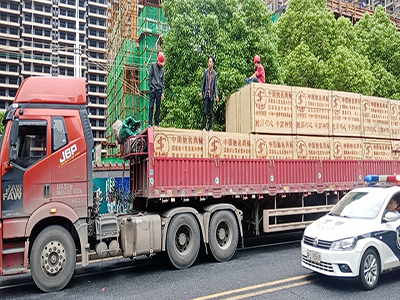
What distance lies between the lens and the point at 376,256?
224 inches

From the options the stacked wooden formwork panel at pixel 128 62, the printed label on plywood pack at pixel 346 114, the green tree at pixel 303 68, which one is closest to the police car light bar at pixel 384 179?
the printed label on plywood pack at pixel 346 114

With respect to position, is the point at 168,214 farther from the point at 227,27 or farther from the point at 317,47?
the point at 317,47

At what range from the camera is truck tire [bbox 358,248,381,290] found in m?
5.47

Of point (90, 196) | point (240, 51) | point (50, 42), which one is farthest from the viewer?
point (50, 42)

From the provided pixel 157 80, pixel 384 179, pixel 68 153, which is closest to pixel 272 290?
pixel 384 179

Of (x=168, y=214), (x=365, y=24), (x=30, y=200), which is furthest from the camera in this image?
(x=365, y=24)

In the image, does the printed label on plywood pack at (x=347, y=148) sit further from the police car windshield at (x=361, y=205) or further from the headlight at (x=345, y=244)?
the headlight at (x=345, y=244)

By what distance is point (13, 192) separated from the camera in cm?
595

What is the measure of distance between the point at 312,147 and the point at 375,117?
3058 mm

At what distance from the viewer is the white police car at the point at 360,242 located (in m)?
5.45

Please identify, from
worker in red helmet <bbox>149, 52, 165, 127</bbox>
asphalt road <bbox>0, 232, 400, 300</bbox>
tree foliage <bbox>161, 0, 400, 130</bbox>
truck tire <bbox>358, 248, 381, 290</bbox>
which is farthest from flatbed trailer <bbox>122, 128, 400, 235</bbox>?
tree foliage <bbox>161, 0, 400, 130</bbox>

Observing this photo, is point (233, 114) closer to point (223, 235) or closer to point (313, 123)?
point (313, 123)

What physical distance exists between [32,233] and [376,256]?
20.5 ft

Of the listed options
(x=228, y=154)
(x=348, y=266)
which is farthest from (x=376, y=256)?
(x=228, y=154)
